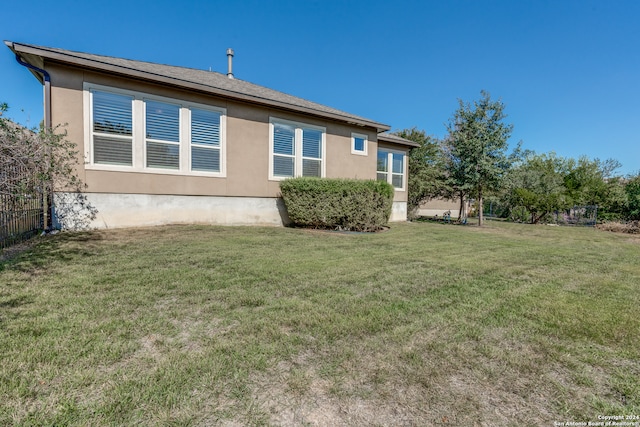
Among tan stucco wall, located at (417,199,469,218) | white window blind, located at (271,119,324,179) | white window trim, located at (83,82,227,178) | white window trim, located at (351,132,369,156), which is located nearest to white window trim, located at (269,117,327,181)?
white window blind, located at (271,119,324,179)

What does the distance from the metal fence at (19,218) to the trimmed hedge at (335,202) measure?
20.3ft

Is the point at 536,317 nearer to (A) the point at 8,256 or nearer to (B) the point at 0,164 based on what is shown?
(A) the point at 8,256

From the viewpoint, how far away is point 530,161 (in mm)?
35562

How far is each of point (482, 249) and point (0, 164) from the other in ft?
32.4

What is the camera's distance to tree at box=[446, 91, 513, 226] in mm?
13844

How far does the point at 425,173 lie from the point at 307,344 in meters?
16.4

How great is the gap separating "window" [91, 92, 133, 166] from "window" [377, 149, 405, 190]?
34.1 ft

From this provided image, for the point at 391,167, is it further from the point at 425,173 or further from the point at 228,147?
the point at 228,147

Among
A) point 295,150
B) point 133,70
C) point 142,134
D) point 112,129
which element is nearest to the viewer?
point 133,70

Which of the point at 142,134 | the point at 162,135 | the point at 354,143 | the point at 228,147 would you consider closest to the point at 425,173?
the point at 354,143

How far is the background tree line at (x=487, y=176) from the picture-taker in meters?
13.9

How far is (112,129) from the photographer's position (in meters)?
7.92

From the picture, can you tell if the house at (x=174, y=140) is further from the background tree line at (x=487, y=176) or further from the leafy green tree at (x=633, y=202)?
the leafy green tree at (x=633, y=202)

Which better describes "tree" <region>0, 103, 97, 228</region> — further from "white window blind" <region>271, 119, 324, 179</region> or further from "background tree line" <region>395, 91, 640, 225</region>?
"background tree line" <region>395, 91, 640, 225</region>
